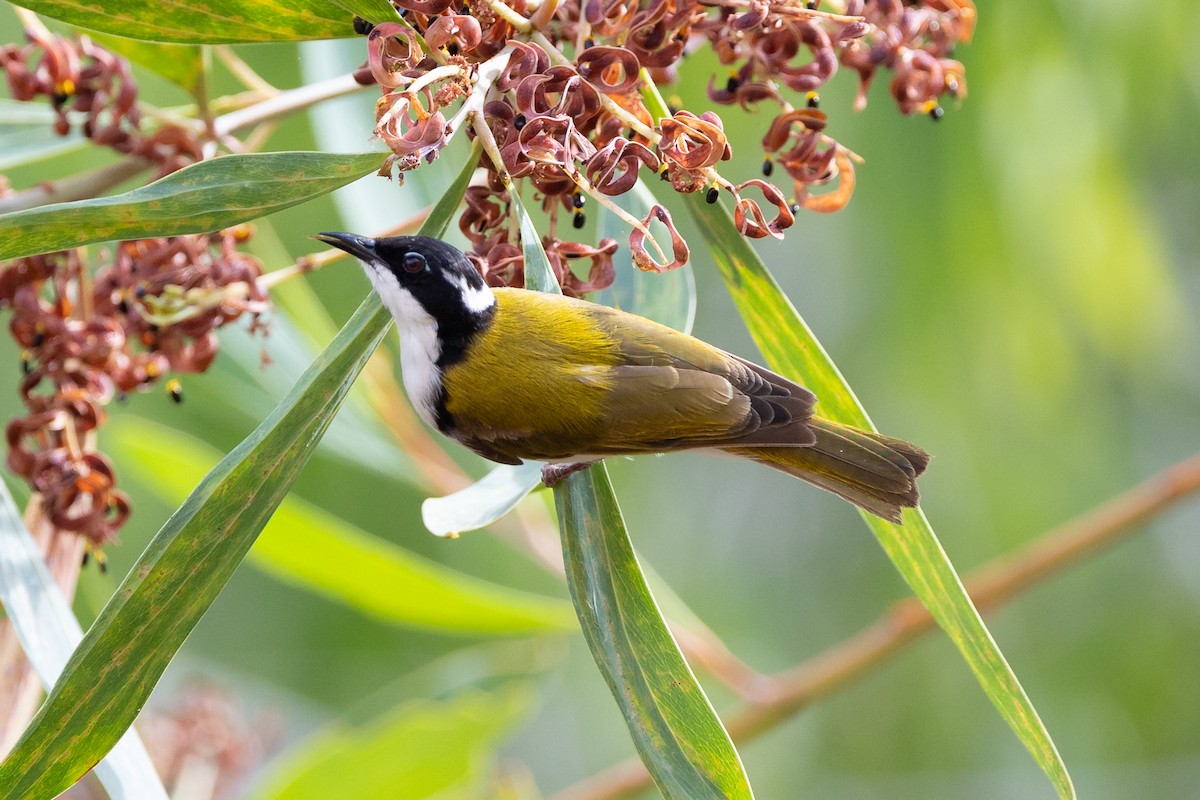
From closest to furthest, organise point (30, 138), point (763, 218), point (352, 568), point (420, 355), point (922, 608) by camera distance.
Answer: point (763, 218)
point (420, 355)
point (30, 138)
point (922, 608)
point (352, 568)

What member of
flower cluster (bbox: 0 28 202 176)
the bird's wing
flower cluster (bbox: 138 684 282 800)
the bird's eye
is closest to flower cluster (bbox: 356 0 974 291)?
the bird's eye

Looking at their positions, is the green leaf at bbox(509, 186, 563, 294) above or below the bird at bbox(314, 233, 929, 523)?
above

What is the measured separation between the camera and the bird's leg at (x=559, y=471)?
1500mm

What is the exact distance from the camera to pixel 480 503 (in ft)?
4.69

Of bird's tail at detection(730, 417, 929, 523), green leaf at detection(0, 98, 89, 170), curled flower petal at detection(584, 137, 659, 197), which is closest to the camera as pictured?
curled flower petal at detection(584, 137, 659, 197)

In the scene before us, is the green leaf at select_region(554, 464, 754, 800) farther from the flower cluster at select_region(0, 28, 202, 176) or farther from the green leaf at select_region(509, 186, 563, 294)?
the flower cluster at select_region(0, 28, 202, 176)

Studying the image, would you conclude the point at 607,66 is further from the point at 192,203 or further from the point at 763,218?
the point at 192,203

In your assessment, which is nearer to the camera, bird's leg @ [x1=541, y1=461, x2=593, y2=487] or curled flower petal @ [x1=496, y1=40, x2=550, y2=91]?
curled flower petal @ [x1=496, y1=40, x2=550, y2=91]

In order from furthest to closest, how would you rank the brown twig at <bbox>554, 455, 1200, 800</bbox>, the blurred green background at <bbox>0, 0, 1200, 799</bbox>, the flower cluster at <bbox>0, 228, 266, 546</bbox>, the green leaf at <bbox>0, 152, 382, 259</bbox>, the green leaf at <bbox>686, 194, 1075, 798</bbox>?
the blurred green background at <bbox>0, 0, 1200, 799</bbox> < the brown twig at <bbox>554, 455, 1200, 800</bbox> < the flower cluster at <bbox>0, 228, 266, 546</bbox> < the green leaf at <bbox>686, 194, 1075, 798</bbox> < the green leaf at <bbox>0, 152, 382, 259</bbox>

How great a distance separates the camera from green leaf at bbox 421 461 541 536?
1.35m

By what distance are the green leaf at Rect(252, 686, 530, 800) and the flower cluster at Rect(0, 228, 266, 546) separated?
28.9 inches

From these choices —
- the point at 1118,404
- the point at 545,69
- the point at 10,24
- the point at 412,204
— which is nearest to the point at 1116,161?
the point at 1118,404

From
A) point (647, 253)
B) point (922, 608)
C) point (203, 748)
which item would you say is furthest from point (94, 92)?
point (922, 608)

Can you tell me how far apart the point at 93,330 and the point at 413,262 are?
1.23ft
